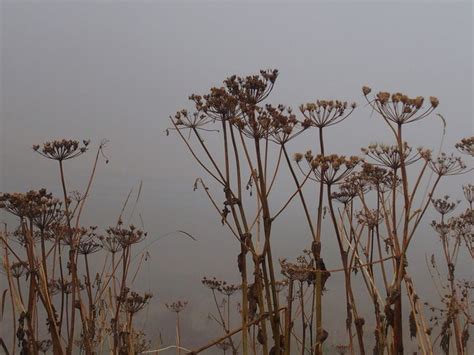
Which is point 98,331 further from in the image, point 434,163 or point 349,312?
point 434,163

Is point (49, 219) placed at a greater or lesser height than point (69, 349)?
greater

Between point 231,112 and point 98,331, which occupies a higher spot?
point 231,112

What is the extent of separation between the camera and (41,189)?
11.0 ft

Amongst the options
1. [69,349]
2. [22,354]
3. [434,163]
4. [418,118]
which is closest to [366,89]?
[418,118]

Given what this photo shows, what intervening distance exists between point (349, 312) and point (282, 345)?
104 cm

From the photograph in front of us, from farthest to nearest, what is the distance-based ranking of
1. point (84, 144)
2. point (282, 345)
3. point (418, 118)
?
point (84, 144) → point (418, 118) → point (282, 345)

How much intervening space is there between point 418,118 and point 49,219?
2.79m

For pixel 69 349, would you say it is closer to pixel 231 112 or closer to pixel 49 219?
pixel 49 219

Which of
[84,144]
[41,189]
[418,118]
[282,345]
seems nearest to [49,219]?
[41,189]

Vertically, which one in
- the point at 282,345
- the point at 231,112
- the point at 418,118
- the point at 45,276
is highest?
the point at 231,112

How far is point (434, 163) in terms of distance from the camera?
337cm

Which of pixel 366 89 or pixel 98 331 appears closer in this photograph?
pixel 366 89

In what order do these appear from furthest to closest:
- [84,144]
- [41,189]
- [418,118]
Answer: [84,144], [41,189], [418,118]

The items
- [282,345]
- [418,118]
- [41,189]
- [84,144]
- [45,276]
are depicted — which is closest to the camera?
[282,345]
